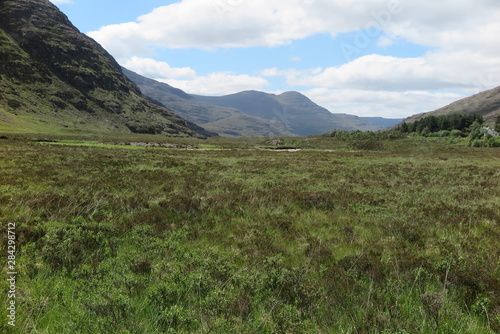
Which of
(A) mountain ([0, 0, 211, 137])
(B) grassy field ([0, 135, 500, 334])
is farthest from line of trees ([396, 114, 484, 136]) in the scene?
(A) mountain ([0, 0, 211, 137])

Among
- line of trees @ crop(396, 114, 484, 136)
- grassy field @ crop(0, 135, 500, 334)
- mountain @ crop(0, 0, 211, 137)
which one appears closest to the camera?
grassy field @ crop(0, 135, 500, 334)

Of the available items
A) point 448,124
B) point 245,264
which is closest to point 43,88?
point 245,264

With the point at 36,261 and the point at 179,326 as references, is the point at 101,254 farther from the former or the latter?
the point at 179,326

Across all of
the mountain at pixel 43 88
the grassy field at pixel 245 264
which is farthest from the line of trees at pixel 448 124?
the mountain at pixel 43 88

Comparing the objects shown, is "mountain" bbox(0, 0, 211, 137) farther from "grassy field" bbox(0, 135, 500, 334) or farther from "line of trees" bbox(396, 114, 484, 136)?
"line of trees" bbox(396, 114, 484, 136)

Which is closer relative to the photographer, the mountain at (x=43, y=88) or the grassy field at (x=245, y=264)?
the grassy field at (x=245, y=264)

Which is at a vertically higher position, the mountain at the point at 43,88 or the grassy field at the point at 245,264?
the mountain at the point at 43,88

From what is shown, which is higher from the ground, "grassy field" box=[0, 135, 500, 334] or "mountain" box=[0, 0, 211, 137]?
"mountain" box=[0, 0, 211, 137]

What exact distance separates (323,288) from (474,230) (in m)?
7.38

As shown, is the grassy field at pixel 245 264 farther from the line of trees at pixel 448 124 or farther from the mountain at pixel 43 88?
the mountain at pixel 43 88

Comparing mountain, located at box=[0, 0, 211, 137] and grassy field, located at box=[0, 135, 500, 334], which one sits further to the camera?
mountain, located at box=[0, 0, 211, 137]

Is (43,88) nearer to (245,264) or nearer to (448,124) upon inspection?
(245,264)

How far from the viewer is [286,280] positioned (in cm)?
513

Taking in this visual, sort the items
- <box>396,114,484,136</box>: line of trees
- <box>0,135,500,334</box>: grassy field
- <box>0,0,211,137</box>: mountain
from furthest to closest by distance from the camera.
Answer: <box>0,0,211,137</box>: mountain < <box>396,114,484,136</box>: line of trees < <box>0,135,500,334</box>: grassy field
